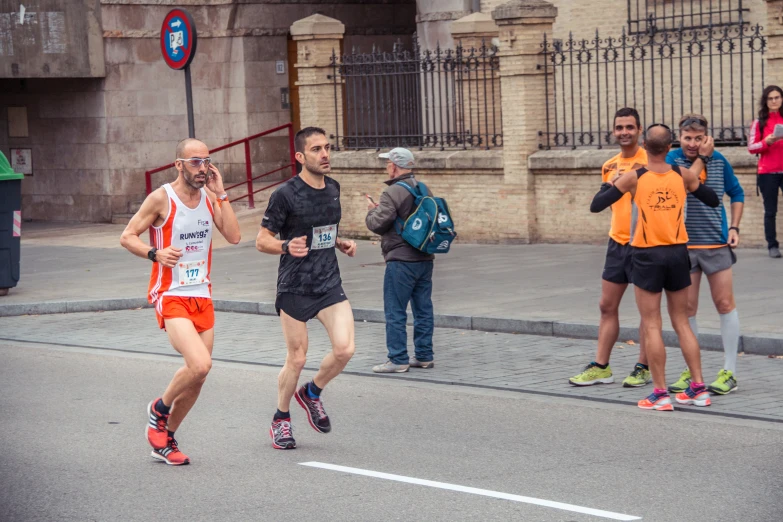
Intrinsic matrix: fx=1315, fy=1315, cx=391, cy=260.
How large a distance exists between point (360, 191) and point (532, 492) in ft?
45.7

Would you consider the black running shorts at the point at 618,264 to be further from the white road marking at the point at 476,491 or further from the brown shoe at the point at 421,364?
the white road marking at the point at 476,491

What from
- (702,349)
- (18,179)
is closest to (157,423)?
(702,349)

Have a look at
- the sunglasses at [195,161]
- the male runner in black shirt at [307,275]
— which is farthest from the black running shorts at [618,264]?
the sunglasses at [195,161]

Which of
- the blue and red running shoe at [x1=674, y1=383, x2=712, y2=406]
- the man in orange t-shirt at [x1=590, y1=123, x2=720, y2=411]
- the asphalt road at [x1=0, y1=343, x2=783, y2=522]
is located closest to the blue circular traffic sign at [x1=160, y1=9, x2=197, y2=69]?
the asphalt road at [x1=0, y1=343, x2=783, y2=522]

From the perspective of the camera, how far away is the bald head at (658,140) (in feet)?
26.1

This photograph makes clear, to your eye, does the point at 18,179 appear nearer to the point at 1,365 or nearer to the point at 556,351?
the point at 1,365

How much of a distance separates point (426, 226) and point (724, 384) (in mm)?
2513

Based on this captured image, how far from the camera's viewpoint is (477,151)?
18531 mm

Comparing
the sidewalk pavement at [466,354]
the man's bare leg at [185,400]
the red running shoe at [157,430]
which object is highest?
the man's bare leg at [185,400]

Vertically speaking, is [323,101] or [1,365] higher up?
[323,101]

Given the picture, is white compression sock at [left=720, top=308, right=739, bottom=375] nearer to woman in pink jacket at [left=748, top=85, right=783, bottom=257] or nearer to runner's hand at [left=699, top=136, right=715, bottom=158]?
runner's hand at [left=699, top=136, right=715, bottom=158]

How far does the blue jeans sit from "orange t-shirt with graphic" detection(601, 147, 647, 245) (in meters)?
1.79

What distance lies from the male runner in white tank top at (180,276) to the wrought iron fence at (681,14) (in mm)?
12650

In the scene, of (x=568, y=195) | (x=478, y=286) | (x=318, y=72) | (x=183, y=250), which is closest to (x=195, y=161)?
(x=183, y=250)
